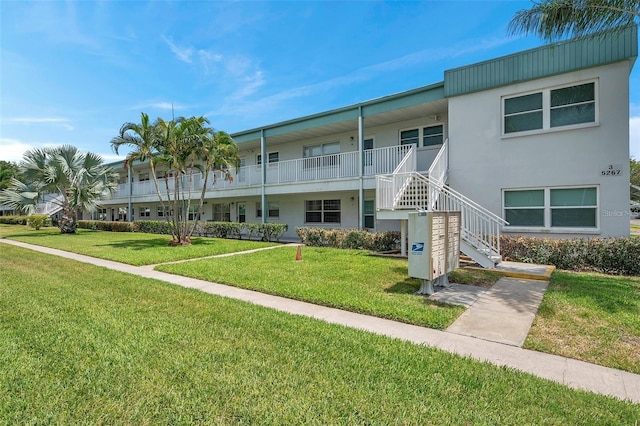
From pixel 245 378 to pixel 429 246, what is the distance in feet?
14.2

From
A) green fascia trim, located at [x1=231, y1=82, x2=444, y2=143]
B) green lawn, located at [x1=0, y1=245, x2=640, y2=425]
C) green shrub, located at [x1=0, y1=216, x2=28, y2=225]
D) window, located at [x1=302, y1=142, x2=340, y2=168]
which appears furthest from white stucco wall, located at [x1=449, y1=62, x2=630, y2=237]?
green shrub, located at [x1=0, y1=216, x2=28, y2=225]

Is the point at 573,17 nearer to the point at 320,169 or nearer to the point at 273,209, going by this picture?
the point at 320,169

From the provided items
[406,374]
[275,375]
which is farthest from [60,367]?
[406,374]

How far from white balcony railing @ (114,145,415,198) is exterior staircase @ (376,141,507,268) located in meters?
1.75

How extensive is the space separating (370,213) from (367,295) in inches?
395

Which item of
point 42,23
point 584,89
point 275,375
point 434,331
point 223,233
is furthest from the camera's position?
point 223,233

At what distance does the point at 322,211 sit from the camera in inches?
721

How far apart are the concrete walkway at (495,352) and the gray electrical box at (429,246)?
138 cm

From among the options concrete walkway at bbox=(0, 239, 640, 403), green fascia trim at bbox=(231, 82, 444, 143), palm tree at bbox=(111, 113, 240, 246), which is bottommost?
concrete walkway at bbox=(0, 239, 640, 403)

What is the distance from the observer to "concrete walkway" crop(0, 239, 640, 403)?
130 inches

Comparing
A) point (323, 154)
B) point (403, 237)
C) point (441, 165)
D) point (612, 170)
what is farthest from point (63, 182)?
point (612, 170)

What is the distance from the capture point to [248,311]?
5.41m

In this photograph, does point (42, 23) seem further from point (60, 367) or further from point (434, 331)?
point (434, 331)

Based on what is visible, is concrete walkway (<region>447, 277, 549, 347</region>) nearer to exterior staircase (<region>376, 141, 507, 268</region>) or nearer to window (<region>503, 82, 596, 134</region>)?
exterior staircase (<region>376, 141, 507, 268</region>)
